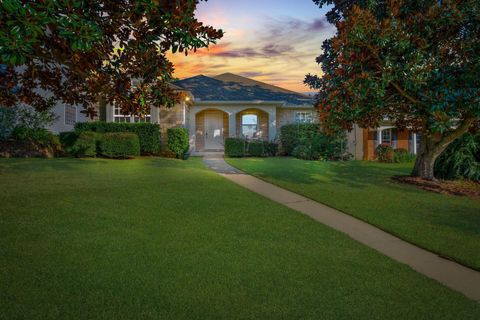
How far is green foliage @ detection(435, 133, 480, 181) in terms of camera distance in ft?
38.1

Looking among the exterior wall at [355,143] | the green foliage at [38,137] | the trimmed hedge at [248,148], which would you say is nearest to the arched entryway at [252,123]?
the trimmed hedge at [248,148]

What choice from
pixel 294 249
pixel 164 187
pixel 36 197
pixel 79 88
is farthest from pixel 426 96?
pixel 36 197

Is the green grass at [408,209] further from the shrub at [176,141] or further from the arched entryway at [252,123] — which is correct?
the arched entryway at [252,123]

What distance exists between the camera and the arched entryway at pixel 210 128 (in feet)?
85.5

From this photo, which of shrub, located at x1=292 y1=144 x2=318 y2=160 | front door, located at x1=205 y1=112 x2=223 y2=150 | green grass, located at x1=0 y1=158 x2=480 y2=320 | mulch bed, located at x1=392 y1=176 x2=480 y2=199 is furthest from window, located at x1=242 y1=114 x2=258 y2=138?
green grass, located at x1=0 y1=158 x2=480 y2=320

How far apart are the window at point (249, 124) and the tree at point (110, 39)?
20302 millimetres

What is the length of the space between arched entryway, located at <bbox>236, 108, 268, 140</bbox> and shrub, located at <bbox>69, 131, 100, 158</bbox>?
1214cm

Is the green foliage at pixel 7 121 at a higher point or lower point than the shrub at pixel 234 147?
higher

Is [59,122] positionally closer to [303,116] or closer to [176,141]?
[176,141]

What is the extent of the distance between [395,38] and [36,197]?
8912 millimetres

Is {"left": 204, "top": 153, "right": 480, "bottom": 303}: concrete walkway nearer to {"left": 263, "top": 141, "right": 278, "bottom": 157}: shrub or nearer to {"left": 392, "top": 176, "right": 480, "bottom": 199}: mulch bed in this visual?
{"left": 392, "top": 176, "right": 480, "bottom": 199}: mulch bed

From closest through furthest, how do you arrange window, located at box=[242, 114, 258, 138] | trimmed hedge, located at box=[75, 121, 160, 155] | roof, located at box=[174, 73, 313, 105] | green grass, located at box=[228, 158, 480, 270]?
green grass, located at box=[228, 158, 480, 270] → trimmed hedge, located at box=[75, 121, 160, 155] → roof, located at box=[174, 73, 313, 105] → window, located at box=[242, 114, 258, 138]

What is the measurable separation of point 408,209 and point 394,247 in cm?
273

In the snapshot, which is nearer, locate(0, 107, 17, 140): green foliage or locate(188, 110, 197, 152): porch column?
locate(0, 107, 17, 140): green foliage
